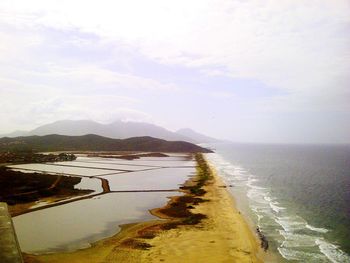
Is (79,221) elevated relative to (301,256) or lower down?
elevated

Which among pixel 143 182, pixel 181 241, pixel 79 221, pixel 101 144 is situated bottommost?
pixel 181 241

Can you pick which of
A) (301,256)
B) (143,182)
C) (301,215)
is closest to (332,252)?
(301,256)

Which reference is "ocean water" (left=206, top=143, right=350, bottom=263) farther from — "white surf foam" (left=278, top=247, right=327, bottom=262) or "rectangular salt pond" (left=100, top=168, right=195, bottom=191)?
"rectangular salt pond" (left=100, top=168, right=195, bottom=191)

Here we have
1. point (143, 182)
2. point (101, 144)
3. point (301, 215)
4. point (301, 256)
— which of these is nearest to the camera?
point (301, 256)

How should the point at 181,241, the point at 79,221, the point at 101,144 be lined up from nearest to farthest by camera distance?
the point at 181,241 → the point at 79,221 → the point at 101,144

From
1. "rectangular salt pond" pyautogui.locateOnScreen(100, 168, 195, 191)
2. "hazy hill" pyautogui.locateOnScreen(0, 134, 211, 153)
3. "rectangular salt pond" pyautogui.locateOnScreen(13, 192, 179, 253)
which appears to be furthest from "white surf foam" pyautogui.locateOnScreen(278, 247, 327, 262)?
"hazy hill" pyautogui.locateOnScreen(0, 134, 211, 153)

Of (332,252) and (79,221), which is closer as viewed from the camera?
(332,252)

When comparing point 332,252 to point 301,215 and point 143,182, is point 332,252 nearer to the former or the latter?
point 301,215

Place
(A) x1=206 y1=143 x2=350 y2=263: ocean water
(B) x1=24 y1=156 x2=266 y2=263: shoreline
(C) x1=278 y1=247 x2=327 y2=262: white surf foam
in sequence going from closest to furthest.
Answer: (B) x1=24 y1=156 x2=266 y2=263: shoreline < (C) x1=278 y1=247 x2=327 y2=262: white surf foam < (A) x1=206 y1=143 x2=350 y2=263: ocean water
